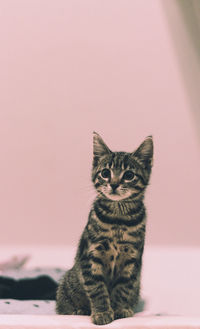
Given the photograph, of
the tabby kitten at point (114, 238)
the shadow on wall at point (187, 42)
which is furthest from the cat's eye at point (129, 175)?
the shadow on wall at point (187, 42)

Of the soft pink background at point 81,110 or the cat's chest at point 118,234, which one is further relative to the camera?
the soft pink background at point 81,110

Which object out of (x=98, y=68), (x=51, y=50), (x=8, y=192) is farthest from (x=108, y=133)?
(x=8, y=192)

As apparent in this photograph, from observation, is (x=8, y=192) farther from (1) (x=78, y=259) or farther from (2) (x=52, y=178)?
(1) (x=78, y=259)

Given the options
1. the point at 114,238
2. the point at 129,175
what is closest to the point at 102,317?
the point at 114,238

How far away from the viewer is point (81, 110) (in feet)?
6.04

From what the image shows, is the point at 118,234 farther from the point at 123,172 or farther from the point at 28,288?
the point at 28,288

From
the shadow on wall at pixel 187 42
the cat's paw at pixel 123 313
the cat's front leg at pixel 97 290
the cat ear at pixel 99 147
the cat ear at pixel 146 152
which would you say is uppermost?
the shadow on wall at pixel 187 42

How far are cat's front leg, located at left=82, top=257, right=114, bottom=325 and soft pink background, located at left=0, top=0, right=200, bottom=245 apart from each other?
1016 mm

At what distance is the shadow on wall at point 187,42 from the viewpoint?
134 centimetres

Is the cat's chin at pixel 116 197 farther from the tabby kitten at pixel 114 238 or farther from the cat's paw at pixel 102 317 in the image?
the cat's paw at pixel 102 317

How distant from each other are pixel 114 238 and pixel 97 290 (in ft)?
0.38

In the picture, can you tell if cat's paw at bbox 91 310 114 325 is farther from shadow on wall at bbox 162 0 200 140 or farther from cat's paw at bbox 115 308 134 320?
shadow on wall at bbox 162 0 200 140

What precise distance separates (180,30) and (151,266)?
3.75ft

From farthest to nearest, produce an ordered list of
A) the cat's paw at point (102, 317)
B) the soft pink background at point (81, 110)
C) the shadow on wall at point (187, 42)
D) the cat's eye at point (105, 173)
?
the soft pink background at point (81, 110), the shadow on wall at point (187, 42), the cat's eye at point (105, 173), the cat's paw at point (102, 317)
